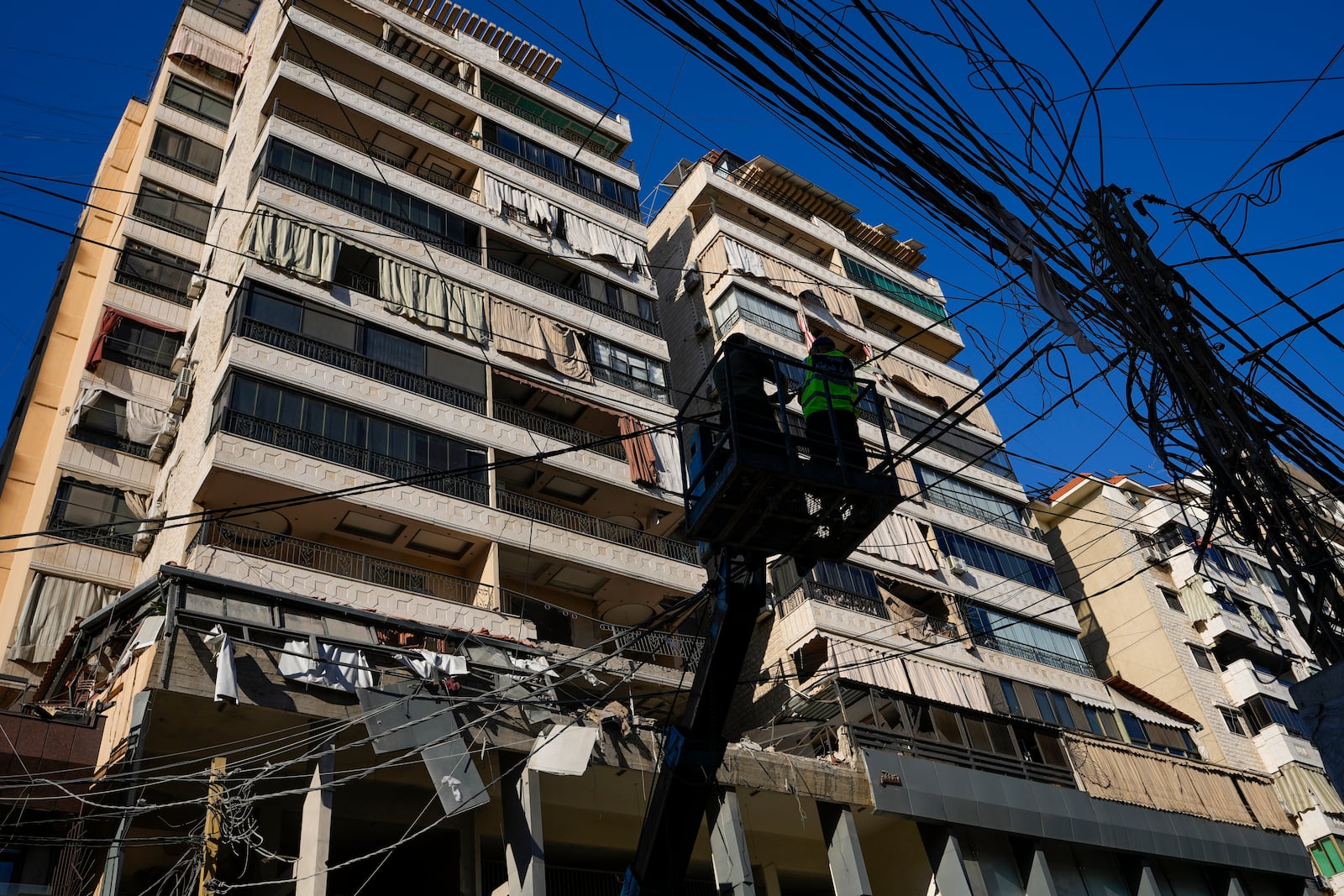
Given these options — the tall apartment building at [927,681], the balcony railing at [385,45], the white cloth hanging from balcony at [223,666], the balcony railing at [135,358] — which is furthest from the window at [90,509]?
the tall apartment building at [927,681]

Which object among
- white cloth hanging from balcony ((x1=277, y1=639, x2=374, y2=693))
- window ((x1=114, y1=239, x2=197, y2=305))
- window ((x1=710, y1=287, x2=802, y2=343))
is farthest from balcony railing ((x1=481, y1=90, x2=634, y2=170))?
white cloth hanging from balcony ((x1=277, y1=639, x2=374, y2=693))

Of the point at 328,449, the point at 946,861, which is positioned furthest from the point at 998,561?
the point at 328,449

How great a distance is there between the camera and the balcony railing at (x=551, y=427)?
85.0ft

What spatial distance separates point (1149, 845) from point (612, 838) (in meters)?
13.0

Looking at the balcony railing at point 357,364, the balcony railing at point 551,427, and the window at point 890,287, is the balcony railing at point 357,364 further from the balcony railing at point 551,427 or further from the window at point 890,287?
the window at point 890,287

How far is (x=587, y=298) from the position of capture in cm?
3006

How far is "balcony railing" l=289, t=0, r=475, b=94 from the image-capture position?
31.3 m

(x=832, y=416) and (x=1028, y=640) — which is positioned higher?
(x=1028, y=640)

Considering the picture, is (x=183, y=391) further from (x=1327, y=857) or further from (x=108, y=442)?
(x=1327, y=857)

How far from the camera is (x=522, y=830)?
16.1 m

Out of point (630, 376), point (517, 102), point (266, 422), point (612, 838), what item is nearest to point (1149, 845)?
point (612, 838)

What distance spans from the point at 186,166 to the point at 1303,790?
40.7m

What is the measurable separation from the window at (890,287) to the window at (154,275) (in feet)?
77.3

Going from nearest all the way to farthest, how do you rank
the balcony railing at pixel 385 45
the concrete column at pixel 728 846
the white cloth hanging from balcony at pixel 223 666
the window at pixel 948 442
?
the white cloth hanging from balcony at pixel 223 666 < the concrete column at pixel 728 846 < the balcony railing at pixel 385 45 < the window at pixel 948 442
